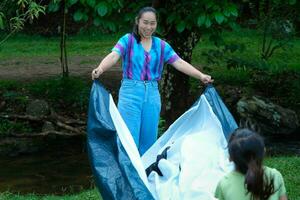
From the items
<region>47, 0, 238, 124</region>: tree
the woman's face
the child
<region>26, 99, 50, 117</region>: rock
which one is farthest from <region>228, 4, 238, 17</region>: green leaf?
<region>26, 99, 50, 117</region>: rock

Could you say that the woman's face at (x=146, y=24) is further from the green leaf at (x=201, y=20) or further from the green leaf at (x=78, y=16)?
the green leaf at (x=78, y=16)

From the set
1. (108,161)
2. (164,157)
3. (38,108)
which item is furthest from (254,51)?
(108,161)

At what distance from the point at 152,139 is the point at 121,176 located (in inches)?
40.2

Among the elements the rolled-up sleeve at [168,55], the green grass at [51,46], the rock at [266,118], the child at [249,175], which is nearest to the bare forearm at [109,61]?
the rolled-up sleeve at [168,55]

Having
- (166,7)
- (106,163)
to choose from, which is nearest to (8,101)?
(166,7)

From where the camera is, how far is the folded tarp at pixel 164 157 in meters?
3.84

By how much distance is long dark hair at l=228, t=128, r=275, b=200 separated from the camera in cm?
280

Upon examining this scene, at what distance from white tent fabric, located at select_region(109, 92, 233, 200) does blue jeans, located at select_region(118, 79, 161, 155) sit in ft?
0.52

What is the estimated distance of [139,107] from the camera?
4699 millimetres

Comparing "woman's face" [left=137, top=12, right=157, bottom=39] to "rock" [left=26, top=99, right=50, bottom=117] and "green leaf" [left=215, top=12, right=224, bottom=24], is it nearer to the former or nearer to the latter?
"green leaf" [left=215, top=12, right=224, bottom=24]

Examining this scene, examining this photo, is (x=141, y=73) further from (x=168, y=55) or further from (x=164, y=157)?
(x=164, y=157)

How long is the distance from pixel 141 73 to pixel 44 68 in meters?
8.03

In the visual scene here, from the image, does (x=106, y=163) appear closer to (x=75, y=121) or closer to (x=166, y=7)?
(x=166, y=7)

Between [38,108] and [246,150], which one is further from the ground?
[246,150]
